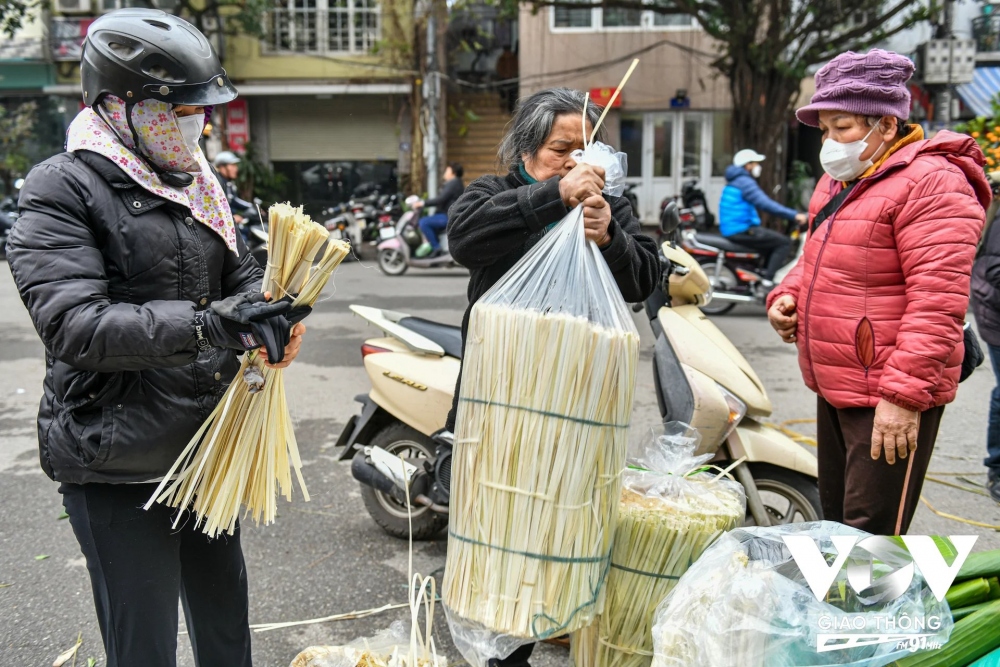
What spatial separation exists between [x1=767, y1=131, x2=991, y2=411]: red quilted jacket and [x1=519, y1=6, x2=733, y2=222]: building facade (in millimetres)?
14939

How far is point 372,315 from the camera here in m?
3.59

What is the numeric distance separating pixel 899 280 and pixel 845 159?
0.37m

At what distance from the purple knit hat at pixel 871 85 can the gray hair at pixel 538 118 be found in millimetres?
669

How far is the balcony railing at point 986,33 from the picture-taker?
16062 millimetres

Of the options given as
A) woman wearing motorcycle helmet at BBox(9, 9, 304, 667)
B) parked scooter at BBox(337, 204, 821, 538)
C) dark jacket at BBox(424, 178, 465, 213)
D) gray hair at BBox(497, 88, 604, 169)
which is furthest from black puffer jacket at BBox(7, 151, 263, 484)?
dark jacket at BBox(424, 178, 465, 213)

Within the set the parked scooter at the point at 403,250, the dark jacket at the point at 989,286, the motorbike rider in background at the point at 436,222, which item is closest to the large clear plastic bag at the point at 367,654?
the dark jacket at the point at 989,286

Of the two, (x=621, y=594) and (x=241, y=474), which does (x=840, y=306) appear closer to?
(x=621, y=594)

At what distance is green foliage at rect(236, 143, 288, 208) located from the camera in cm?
1723

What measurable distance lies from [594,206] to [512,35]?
1703cm

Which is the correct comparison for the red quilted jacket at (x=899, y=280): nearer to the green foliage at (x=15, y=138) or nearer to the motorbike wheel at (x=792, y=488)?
the motorbike wheel at (x=792, y=488)

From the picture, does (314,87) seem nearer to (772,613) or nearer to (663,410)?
(663,410)

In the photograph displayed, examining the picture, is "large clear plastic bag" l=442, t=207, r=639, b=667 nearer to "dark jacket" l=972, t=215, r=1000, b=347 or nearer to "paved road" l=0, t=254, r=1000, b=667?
"paved road" l=0, t=254, r=1000, b=667

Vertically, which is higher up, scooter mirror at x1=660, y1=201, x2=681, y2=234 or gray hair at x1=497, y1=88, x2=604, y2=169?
gray hair at x1=497, y1=88, x2=604, y2=169

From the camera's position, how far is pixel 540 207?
73.0 inches
